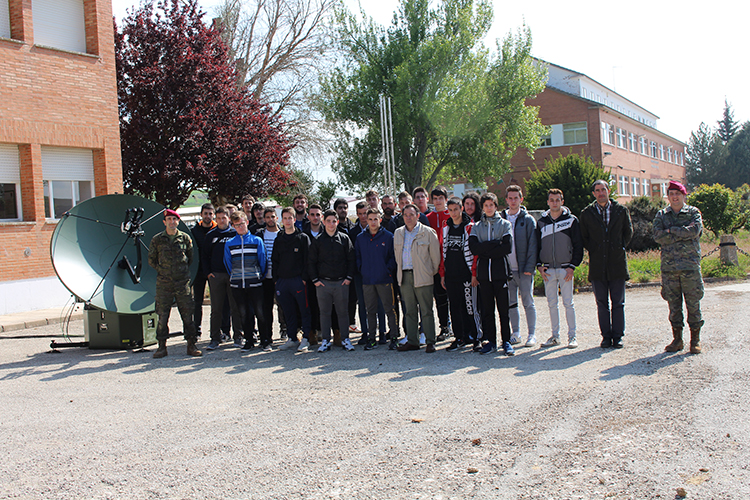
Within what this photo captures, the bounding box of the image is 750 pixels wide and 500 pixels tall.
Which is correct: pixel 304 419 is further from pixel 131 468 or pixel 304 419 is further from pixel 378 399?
pixel 131 468

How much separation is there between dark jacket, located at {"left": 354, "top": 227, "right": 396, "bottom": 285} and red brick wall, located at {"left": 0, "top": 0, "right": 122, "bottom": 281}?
10527mm

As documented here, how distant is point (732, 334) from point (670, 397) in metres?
3.41

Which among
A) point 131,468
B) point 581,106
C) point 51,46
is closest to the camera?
point 131,468

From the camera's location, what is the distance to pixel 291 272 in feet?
29.5

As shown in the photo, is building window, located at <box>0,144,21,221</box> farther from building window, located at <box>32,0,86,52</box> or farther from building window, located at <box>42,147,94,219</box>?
building window, located at <box>32,0,86,52</box>

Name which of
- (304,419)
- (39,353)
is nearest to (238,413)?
(304,419)

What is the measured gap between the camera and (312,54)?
34.6m

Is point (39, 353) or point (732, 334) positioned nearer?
point (732, 334)

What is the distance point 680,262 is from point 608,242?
3.02 ft

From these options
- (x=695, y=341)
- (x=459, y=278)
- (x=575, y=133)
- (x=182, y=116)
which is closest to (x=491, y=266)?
(x=459, y=278)

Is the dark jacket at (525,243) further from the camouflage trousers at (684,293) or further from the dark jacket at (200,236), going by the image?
the dark jacket at (200,236)

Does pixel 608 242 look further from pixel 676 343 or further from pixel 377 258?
pixel 377 258

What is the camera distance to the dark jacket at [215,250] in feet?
31.4

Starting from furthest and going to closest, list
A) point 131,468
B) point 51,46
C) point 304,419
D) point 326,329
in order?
point 51,46 → point 326,329 → point 304,419 → point 131,468
